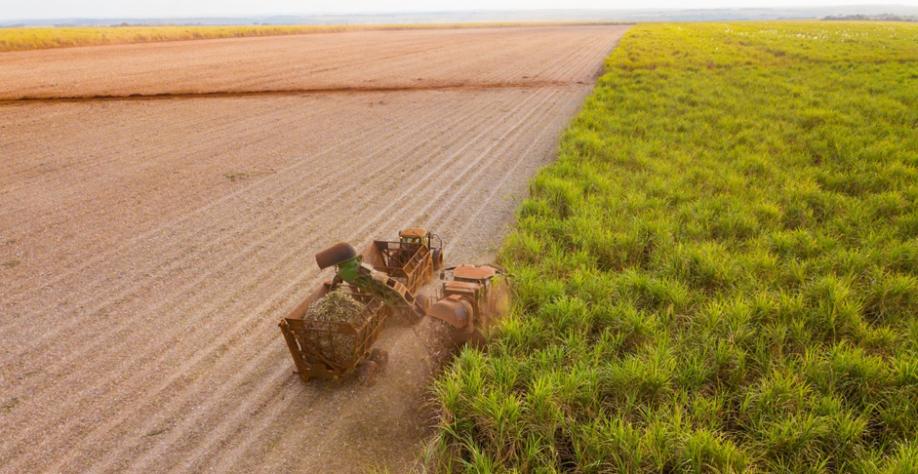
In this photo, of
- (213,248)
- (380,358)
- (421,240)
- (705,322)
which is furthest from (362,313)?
(213,248)

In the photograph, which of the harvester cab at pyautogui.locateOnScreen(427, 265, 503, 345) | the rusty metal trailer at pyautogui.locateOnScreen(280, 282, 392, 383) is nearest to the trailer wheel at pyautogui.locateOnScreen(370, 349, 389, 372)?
the rusty metal trailer at pyautogui.locateOnScreen(280, 282, 392, 383)

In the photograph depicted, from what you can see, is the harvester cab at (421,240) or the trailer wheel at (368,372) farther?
the harvester cab at (421,240)

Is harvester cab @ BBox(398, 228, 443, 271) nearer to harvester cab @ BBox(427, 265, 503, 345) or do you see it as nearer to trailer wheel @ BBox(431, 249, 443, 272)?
Result: trailer wheel @ BBox(431, 249, 443, 272)

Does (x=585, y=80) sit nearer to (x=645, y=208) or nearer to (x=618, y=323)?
(x=645, y=208)

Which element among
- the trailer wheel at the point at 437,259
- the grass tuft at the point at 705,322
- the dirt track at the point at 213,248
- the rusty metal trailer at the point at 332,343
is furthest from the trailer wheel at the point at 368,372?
the trailer wheel at the point at 437,259

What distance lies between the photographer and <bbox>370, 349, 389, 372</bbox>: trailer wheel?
470 cm

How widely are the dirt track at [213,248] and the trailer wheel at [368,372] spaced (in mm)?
103

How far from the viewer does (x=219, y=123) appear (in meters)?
14.7

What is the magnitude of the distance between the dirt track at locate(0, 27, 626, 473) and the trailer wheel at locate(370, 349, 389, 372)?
80 millimetres

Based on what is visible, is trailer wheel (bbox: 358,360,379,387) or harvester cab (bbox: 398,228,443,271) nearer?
trailer wheel (bbox: 358,360,379,387)

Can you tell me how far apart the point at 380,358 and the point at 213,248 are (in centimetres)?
388

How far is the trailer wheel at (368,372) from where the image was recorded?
451cm

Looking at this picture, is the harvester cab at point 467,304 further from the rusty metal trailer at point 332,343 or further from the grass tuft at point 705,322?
the rusty metal trailer at point 332,343

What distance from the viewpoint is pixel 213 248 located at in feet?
23.5
